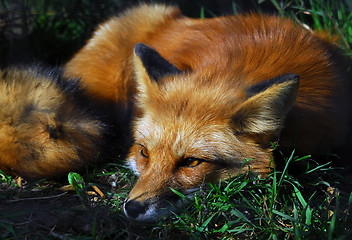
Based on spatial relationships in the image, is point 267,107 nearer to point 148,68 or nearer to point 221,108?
point 221,108

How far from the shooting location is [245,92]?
2303 millimetres

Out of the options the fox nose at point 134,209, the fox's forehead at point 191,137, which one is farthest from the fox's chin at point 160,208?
the fox's forehead at point 191,137

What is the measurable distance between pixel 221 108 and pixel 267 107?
0.91ft

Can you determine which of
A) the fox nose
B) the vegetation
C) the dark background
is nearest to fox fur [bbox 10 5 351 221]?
the fox nose

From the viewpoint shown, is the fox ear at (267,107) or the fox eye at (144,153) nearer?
the fox ear at (267,107)

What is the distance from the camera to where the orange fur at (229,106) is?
2.24 meters

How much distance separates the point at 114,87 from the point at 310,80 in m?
1.87

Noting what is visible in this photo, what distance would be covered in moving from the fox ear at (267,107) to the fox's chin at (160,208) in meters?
0.51

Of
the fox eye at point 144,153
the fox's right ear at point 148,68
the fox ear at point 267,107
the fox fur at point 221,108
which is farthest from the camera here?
the fox's right ear at point 148,68

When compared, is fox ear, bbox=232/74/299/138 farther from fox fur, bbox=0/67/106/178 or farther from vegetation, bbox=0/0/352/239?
fox fur, bbox=0/67/106/178

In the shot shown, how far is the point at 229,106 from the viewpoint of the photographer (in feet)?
7.54

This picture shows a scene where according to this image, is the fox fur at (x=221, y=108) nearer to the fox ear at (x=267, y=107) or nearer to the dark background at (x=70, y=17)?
the fox ear at (x=267, y=107)

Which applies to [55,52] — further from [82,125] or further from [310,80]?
[310,80]

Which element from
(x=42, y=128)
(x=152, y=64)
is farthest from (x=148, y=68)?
(x=42, y=128)
